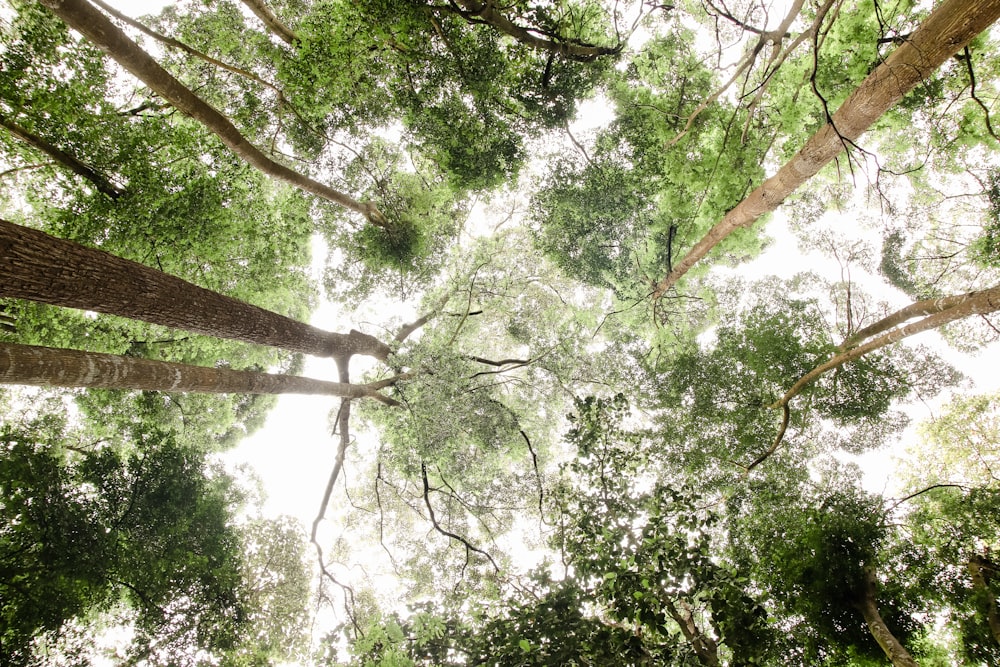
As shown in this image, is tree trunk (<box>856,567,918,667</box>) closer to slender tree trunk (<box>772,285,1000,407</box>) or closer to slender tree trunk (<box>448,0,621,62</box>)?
slender tree trunk (<box>772,285,1000,407</box>)

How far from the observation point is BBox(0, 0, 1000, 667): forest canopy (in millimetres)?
6266

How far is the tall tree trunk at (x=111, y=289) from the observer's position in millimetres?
3678

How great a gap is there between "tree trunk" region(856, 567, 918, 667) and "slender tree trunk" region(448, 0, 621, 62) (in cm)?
1160

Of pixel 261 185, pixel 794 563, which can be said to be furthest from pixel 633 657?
pixel 261 185

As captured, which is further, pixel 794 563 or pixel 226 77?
pixel 226 77

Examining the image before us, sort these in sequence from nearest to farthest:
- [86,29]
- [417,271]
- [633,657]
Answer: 1. [633,657]
2. [86,29]
3. [417,271]

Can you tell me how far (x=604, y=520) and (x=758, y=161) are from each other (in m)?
8.78

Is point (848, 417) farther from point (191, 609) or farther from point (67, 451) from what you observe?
point (67, 451)

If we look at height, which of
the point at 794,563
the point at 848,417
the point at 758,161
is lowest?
the point at 794,563

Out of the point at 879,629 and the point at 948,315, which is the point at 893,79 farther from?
the point at 879,629

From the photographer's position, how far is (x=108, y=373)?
16.2 feet

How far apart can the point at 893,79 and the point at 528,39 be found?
19.1 ft

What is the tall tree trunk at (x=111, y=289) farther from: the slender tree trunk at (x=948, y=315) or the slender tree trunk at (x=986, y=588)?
the slender tree trunk at (x=986, y=588)

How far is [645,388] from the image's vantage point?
1044 centimetres
